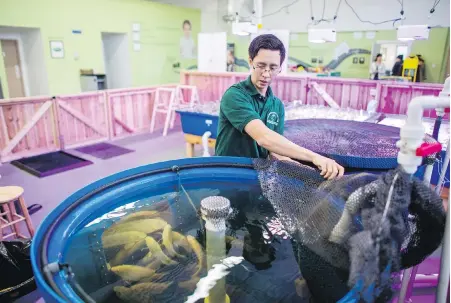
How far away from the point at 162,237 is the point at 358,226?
3.68 feet

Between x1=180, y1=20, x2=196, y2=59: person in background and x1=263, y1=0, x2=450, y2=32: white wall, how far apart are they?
2.92 meters

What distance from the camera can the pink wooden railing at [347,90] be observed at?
5.12m

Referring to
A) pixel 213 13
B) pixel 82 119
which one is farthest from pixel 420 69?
pixel 82 119

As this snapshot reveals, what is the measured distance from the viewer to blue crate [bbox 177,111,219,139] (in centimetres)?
480

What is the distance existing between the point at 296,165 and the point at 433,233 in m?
0.78

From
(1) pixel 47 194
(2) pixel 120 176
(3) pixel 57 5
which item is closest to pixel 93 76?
(3) pixel 57 5

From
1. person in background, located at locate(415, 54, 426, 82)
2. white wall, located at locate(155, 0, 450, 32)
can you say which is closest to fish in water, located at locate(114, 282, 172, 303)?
white wall, located at locate(155, 0, 450, 32)

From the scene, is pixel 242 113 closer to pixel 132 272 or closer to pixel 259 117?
pixel 259 117

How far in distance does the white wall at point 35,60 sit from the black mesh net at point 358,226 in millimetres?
8840

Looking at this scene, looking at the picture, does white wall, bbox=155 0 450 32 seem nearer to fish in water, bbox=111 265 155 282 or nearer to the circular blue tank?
the circular blue tank

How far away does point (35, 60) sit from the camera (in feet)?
28.2

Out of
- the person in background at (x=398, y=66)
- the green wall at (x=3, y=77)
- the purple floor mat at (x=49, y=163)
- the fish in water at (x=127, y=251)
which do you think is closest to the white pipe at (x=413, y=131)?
the fish in water at (x=127, y=251)

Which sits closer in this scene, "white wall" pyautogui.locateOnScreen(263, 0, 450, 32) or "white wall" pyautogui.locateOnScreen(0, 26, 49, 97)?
"white wall" pyautogui.locateOnScreen(0, 26, 49, 97)

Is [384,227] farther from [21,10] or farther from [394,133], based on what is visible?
[21,10]
